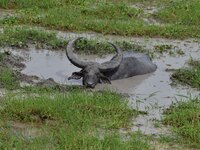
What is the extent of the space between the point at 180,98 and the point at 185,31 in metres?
3.16

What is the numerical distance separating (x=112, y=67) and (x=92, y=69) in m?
0.27

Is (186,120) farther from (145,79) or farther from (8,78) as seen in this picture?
(8,78)

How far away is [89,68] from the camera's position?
276 inches

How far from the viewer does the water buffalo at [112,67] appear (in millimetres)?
6906

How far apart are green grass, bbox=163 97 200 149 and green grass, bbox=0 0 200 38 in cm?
329

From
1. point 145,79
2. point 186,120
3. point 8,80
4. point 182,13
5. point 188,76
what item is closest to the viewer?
point 186,120

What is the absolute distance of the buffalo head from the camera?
22.3ft

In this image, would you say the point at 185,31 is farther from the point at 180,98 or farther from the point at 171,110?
the point at 171,110

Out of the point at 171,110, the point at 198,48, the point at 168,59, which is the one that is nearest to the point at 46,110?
the point at 171,110

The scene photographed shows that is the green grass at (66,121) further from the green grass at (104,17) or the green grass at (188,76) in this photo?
the green grass at (104,17)

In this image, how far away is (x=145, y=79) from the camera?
7438 mm

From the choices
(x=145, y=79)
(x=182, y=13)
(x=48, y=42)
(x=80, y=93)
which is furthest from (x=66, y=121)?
(x=182, y=13)

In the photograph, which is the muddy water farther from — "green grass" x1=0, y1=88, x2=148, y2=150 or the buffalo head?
"green grass" x1=0, y1=88, x2=148, y2=150

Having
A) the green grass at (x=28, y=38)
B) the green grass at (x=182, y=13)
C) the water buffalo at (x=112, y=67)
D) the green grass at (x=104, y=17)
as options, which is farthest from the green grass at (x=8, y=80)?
the green grass at (x=182, y=13)
